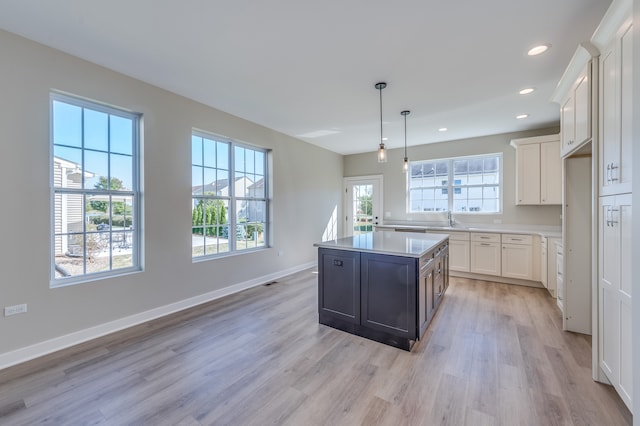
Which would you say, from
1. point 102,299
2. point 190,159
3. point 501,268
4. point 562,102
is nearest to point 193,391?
point 102,299

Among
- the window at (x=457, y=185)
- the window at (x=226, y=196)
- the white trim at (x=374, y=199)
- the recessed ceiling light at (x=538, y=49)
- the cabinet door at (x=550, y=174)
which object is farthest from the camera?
the white trim at (x=374, y=199)

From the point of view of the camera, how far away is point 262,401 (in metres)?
1.88

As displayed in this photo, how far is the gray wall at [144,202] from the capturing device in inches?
91.4

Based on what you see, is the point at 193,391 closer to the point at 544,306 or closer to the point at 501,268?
the point at 544,306

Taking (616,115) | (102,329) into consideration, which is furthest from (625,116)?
(102,329)

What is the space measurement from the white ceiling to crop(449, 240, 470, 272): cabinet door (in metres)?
2.35

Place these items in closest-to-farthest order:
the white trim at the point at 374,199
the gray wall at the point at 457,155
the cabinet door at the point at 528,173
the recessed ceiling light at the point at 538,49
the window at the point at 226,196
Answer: the recessed ceiling light at the point at 538,49 < the window at the point at 226,196 < the cabinet door at the point at 528,173 < the gray wall at the point at 457,155 < the white trim at the point at 374,199

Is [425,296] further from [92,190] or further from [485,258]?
[92,190]

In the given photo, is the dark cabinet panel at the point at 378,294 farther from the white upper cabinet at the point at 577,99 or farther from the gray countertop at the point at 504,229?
the gray countertop at the point at 504,229

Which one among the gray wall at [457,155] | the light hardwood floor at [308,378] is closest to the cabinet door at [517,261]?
the gray wall at [457,155]

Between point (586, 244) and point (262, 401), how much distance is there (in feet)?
11.1

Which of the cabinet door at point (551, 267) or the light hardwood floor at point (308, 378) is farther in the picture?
the cabinet door at point (551, 267)

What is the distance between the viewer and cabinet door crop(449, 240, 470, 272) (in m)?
5.00

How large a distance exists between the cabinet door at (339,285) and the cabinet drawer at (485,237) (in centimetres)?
318
